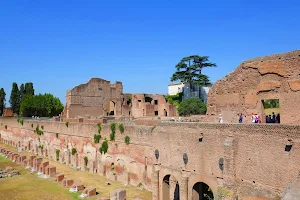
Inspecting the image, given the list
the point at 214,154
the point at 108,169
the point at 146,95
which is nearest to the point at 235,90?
the point at 214,154

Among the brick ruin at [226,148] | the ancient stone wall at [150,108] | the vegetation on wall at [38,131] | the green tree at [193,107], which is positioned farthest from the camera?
the ancient stone wall at [150,108]

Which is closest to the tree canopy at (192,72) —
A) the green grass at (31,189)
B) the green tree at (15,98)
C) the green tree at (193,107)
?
the green tree at (193,107)

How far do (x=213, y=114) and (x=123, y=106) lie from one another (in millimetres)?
27381

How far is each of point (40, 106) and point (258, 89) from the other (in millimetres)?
43943

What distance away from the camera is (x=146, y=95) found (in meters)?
45.1

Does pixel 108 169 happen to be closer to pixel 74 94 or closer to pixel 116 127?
pixel 116 127

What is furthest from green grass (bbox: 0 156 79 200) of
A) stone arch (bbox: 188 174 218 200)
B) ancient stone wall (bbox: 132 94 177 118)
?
ancient stone wall (bbox: 132 94 177 118)

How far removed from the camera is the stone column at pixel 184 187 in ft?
46.1

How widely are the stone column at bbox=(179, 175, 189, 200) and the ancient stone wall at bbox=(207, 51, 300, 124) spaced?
354 centimetres

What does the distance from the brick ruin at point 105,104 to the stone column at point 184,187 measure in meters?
23.7

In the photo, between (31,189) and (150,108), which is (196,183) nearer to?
(31,189)

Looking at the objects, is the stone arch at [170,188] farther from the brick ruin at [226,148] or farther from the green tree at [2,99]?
the green tree at [2,99]

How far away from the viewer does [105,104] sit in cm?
4131

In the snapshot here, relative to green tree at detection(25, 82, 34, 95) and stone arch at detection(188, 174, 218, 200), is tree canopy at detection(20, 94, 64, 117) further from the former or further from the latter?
stone arch at detection(188, 174, 218, 200)
